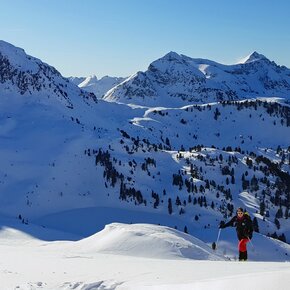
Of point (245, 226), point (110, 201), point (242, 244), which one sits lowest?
point (110, 201)

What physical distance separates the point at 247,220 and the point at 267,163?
178 meters

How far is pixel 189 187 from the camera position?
136 meters

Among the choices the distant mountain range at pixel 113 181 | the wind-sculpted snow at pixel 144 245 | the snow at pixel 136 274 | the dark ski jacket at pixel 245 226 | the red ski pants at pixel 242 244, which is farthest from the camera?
the distant mountain range at pixel 113 181

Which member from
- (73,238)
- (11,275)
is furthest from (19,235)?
(11,275)

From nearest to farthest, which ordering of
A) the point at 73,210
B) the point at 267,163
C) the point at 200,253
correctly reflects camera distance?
the point at 200,253, the point at 73,210, the point at 267,163

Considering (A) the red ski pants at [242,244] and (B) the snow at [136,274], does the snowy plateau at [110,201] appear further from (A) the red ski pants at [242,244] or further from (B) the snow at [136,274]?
(A) the red ski pants at [242,244]

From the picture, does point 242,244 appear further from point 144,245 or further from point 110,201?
point 110,201

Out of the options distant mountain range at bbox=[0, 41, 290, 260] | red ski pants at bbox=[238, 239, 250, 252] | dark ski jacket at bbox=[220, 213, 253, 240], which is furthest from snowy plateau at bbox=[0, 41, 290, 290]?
red ski pants at bbox=[238, 239, 250, 252]

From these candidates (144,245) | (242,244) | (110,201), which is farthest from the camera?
(110,201)

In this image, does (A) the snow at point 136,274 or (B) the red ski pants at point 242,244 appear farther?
(B) the red ski pants at point 242,244

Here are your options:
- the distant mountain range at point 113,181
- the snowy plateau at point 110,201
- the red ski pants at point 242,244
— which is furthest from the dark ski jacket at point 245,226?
the distant mountain range at point 113,181

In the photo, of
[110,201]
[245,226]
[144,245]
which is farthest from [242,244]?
[110,201]

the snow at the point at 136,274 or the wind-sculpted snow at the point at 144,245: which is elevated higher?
the snow at the point at 136,274

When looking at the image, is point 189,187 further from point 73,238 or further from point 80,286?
point 80,286
